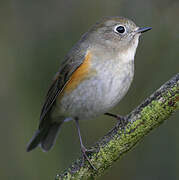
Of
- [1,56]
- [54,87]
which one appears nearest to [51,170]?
[54,87]

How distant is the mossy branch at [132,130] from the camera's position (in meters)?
3.43

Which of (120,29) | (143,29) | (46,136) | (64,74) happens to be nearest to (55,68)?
(46,136)

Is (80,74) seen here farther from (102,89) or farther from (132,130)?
(132,130)

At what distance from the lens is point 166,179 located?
5.72 meters

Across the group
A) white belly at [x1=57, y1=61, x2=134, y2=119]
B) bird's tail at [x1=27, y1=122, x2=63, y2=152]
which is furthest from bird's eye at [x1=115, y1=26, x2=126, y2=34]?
bird's tail at [x1=27, y1=122, x2=63, y2=152]

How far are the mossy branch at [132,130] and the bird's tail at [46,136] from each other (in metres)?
1.76

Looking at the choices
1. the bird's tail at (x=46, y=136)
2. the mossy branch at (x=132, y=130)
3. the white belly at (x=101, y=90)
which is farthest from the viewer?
the bird's tail at (x=46, y=136)

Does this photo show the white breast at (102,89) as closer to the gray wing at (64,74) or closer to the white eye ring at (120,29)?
the gray wing at (64,74)

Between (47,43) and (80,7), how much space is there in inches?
35.7

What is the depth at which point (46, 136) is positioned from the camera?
549 cm

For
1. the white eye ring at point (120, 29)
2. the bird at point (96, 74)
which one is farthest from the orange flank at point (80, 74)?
the white eye ring at point (120, 29)

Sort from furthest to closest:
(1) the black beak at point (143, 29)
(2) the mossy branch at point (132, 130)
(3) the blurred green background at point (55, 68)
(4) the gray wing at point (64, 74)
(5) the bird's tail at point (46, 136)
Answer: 1. (3) the blurred green background at point (55, 68)
2. (5) the bird's tail at point (46, 136)
3. (1) the black beak at point (143, 29)
4. (4) the gray wing at point (64, 74)
5. (2) the mossy branch at point (132, 130)

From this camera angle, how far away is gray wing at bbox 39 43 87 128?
4.43 metres

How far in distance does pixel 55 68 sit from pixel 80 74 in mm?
2094
